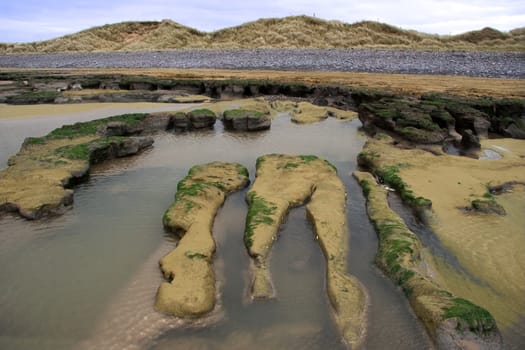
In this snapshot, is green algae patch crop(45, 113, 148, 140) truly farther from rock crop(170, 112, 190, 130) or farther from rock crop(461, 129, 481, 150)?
rock crop(461, 129, 481, 150)

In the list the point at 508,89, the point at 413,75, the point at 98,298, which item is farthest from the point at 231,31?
the point at 98,298

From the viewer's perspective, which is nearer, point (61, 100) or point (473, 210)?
point (473, 210)

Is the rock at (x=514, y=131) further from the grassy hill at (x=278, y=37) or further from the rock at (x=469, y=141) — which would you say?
the grassy hill at (x=278, y=37)

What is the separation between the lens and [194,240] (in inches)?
295

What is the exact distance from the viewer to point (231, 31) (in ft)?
228

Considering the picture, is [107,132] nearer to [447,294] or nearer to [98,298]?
[98,298]

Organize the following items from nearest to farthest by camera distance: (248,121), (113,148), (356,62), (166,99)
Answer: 1. (113,148)
2. (248,121)
3. (166,99)
4. (356,62)

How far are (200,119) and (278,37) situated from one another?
1940 inches

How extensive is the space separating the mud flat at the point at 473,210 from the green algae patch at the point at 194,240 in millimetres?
3945

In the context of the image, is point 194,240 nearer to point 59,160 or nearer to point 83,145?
point 59,160

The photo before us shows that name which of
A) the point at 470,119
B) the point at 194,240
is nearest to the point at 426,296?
the point at 194,240

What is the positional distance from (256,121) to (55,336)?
506 inches

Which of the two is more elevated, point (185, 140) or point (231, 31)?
point (231, 31)

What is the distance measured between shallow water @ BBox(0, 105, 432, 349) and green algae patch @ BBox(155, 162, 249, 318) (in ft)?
0.67
